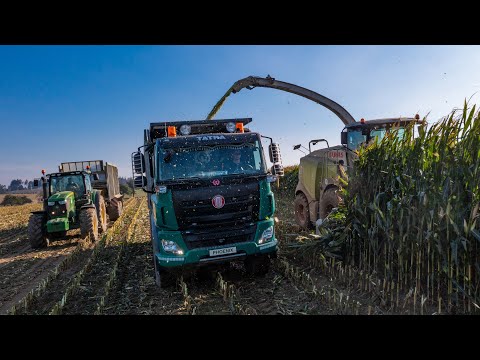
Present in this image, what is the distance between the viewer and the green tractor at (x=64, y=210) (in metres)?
11.6

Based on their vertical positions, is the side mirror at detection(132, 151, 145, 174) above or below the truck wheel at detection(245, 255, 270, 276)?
above

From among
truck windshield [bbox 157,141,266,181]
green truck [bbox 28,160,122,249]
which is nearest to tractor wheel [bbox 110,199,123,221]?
green truck [bbox 28,160,122,249]

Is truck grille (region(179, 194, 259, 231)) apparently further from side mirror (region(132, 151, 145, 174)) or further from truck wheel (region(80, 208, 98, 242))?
truck wheel (region(80, 208, 98, 242))

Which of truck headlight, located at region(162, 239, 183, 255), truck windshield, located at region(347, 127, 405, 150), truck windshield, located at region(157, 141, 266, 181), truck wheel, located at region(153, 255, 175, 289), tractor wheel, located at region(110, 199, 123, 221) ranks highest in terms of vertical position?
truck windshield, located at region(347, 127, 405, 150)

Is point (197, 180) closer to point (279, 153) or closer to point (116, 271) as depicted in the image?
point (279, 153)

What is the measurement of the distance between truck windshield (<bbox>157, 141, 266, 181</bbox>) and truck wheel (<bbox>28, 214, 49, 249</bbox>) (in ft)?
23.9

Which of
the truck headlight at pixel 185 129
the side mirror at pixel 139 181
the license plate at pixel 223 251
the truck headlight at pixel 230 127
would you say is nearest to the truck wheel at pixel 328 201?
the truck headlight at pixel 230 127

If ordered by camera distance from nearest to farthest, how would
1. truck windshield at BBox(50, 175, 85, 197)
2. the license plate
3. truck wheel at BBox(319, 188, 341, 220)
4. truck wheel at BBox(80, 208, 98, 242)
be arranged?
the license plate, truck wheel at BBox(319, 188, 341, 220), truck wheel at BBox(80, 208, 98, 242), truck windshield at BBox(50, 175, 85, 197)

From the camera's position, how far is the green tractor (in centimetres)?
1156

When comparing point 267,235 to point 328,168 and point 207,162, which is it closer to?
point 207,162

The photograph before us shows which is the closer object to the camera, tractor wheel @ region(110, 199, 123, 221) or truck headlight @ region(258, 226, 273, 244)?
truck headlight @ region(258, 226, 273, 244)

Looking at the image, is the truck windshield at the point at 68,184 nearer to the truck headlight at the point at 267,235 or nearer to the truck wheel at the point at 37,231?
the truck wheel at the point at 37,231
